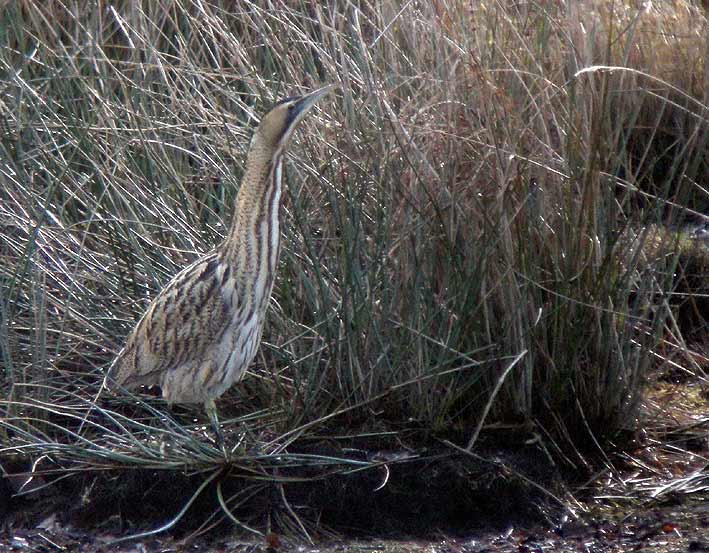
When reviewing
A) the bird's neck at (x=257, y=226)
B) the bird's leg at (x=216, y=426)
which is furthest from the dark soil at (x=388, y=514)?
the bird's neck at (x=257, y=226)

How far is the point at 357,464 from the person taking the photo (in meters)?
3.99

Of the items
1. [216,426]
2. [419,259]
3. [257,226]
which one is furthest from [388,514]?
[257,226]

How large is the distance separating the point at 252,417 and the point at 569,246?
1.21 meters

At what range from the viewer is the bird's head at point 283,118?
3.74m

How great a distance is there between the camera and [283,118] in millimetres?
3750

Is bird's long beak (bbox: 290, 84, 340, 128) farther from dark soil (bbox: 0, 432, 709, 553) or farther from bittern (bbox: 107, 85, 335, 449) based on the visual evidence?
dark soil (bbox: 0, 432, 709, 553)

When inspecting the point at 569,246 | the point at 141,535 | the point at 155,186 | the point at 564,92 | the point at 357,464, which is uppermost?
the point at 564,92

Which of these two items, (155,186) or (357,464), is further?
(155,186)

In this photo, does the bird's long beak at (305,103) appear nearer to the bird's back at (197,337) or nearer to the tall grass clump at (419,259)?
the tall grass clump at (419,259)

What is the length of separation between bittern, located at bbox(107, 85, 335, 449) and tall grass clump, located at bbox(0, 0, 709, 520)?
22 centimetres

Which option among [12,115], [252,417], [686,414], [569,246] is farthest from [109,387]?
[686,414]

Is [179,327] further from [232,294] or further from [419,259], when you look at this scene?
[419,259]

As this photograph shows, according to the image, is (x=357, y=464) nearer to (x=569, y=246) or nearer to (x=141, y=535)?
(x=141, y=535)

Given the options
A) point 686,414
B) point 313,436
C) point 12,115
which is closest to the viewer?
point 313,436
